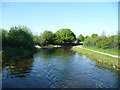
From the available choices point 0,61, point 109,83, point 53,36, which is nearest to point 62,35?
point 53,36

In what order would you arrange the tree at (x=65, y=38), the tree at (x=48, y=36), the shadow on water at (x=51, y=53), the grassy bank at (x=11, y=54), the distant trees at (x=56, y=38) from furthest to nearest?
the tree at (x=65, y=38) < the distant trees at (x=56, y=38) < the tree at (x=48, y=36) < the shadow on water at (x=51, y=53) < the grassy bank at (x=11, y=54)

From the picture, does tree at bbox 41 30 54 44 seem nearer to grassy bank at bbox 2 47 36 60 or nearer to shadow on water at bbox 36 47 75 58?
shadow on water at bbox 36 47 75 58

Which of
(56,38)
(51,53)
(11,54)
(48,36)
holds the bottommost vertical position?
(51,53)

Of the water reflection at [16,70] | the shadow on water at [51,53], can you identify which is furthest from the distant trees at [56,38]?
the water reflection at [16,70]

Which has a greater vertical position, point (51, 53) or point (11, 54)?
point (11, 54)

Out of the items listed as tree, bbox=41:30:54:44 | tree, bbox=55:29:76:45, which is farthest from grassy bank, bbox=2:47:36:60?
tree, bbox=55:29:76:45

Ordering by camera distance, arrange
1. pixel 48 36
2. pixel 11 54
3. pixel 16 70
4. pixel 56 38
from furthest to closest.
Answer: pixel 56 38, pixel 48 36, pixel 11 54, pixel 16 70

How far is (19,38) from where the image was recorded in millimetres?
27234

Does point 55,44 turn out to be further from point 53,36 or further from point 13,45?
point 13,45

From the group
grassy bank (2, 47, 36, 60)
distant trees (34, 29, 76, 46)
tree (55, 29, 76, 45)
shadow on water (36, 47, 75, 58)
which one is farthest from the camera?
tree (55, 29, 76, 45)

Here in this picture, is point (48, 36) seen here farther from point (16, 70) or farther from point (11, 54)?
point (16, 70)

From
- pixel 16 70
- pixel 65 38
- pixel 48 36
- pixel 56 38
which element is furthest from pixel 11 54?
pixel 65 38

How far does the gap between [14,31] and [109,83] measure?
2433 centimetres

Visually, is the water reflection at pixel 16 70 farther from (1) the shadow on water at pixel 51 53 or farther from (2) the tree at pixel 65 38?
(2) the tree at pixel 65 38
